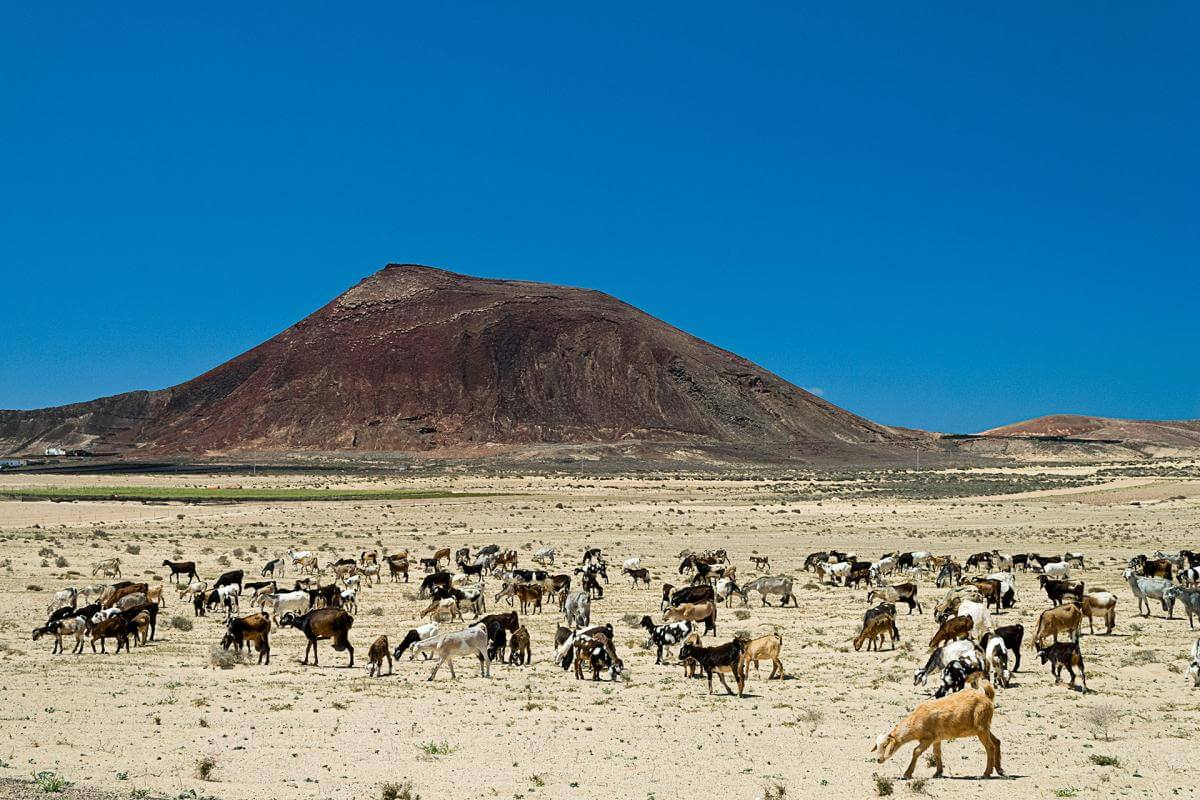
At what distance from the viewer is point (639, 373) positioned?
175375mm

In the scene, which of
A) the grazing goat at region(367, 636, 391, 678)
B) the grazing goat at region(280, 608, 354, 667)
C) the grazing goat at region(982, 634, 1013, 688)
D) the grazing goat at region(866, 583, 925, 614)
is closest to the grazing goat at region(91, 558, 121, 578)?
the grazing goat at region(280, 608, 354, 667)

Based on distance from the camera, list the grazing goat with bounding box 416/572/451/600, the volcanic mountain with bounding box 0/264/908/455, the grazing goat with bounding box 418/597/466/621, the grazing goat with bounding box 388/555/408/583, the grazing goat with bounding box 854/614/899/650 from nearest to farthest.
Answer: the grazing goat with bounding box 854/614/899/650 < the grazing goat with bounding box 418/597/466/621 < the grazing goat with bounding box 416/572/451/600 < the grazing goat with bounding box 388/555/408/583 < the volcanic mountain with bounding box 0/264/908/455

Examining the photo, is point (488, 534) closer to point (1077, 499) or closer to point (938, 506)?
point (938, 506)

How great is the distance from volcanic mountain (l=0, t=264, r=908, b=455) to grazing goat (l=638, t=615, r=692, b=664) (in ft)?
458

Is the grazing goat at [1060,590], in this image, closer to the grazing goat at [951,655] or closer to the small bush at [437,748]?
the grazing goat at [951,655]

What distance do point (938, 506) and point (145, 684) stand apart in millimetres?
58202

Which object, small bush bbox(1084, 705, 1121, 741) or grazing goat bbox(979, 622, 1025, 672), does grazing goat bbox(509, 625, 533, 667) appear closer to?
grazing goat bbox(979, 622, 1025, 672)

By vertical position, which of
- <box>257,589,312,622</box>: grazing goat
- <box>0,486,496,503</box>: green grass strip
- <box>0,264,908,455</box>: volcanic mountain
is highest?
<box>0,264,908,455</box>: volcanic mountain

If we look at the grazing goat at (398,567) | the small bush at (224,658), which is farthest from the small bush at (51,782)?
the grazing goat at (398,567)

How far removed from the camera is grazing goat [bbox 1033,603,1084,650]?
17.8 metres

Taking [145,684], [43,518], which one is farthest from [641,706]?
[43,518]

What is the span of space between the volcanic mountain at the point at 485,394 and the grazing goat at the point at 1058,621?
462 ft

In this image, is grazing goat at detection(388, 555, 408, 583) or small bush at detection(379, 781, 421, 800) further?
grazing goat at detection(388, 555, 408, 583)

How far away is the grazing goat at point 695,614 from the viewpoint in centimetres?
2067
